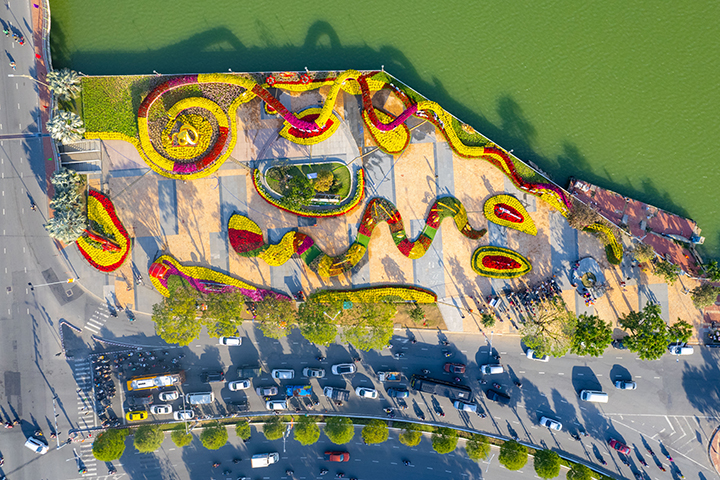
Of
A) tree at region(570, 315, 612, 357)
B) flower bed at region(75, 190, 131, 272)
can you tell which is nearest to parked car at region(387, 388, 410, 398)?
tree at region(570, 315, 612, 357)

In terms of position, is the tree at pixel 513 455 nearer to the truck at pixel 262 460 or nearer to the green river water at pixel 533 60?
the truck at pixel 262 460

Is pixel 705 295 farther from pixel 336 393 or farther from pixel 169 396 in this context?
pixel 169 396

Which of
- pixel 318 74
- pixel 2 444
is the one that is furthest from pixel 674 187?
pixel 2 444

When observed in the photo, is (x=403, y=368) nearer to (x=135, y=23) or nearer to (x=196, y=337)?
(x=196, y=337)

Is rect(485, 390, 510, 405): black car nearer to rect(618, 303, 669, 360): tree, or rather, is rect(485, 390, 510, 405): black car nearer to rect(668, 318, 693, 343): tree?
rect(618, 303, 669, 360): tree

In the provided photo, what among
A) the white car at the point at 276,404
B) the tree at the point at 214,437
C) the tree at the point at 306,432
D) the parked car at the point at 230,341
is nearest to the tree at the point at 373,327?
the tree at the point at 306,432

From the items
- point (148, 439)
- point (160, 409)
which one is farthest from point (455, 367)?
point (148, 439)

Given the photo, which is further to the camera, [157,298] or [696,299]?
[157,298]
